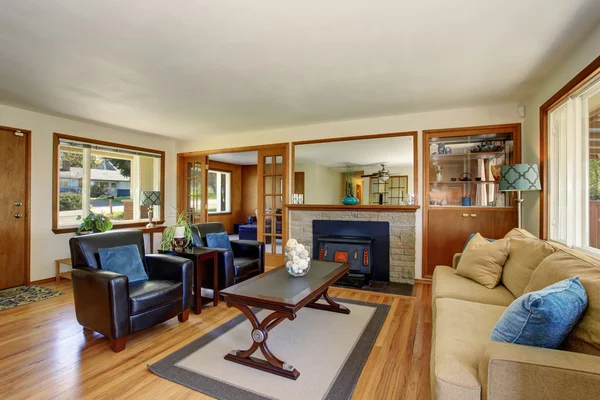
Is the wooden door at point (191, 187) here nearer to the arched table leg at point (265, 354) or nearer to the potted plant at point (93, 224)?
the potted plant at point (93, 224)

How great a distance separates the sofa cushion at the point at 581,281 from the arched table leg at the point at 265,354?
1.41 meters

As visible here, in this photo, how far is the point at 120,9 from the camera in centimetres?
191

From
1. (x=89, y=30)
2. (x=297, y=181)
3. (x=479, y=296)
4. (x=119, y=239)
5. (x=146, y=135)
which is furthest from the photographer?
(x=146, y=135)

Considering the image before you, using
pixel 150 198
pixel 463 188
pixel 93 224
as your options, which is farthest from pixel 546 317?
pixel 150 198

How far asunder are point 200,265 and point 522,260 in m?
2.84

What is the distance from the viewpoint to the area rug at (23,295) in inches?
135

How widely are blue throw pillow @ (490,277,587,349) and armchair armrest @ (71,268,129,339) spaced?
7.88 ft

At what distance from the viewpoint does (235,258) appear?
3.96m

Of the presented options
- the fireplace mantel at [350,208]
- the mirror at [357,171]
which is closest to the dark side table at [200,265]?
the fireplace mantel at [350,208]

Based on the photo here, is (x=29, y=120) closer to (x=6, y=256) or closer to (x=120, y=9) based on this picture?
(x=6, y=256)

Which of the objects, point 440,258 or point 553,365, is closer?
point 553,365

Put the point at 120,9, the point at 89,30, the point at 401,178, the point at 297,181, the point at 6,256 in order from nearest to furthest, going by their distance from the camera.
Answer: the point at 120,9
the point at 89,30
the point at 6,256
the point at 401,178
the point at 297,181

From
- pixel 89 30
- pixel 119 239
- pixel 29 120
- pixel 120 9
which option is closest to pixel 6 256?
pixel 29 120

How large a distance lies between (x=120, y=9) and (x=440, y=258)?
13.8 feet
